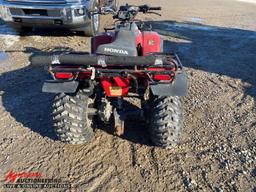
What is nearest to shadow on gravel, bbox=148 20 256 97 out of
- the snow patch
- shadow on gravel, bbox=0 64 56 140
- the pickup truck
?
the pickup truck

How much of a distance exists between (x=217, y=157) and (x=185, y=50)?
4.13 metres

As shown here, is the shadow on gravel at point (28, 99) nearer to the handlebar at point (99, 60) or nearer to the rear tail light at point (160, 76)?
the handlebar at point (99, 60)

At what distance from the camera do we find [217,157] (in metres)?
4.17

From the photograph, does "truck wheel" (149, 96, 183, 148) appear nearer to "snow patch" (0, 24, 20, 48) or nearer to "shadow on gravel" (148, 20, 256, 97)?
"shadow on gravel" (148, 20, 256, 97)

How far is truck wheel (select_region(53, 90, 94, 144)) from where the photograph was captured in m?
3.92

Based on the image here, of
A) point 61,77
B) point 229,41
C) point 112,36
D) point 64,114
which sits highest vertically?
point 112,36

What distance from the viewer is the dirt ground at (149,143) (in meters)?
3.81

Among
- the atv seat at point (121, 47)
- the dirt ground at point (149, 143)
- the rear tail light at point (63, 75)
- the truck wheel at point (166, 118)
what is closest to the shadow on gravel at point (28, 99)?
the dirt ground at point (149, 143)

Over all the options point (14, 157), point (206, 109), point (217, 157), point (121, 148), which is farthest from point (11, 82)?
point (217, 157)

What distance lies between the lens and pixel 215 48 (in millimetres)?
8102

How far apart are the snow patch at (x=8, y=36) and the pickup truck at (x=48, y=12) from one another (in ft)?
1.78

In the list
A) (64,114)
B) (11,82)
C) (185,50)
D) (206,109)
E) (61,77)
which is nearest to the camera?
(61,77)

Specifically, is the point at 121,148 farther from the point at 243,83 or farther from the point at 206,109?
the point at 243,83

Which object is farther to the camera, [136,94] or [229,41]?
[229,41]
